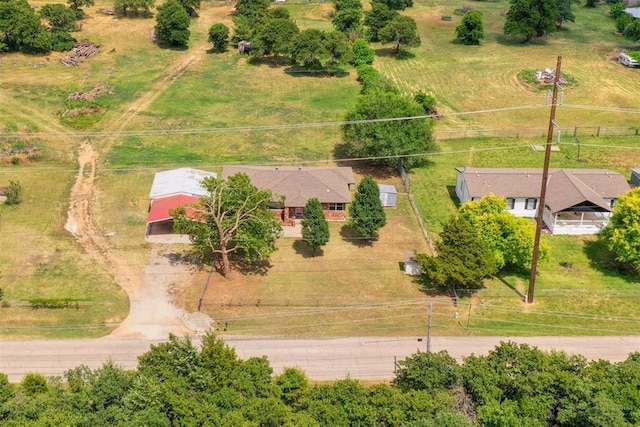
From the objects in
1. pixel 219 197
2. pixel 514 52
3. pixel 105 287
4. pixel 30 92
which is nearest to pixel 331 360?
pixel 219 197

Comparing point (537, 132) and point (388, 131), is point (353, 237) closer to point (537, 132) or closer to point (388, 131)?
point (388, 131)

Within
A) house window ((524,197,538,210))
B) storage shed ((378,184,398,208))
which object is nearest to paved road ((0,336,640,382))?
house window ((524,197,538,210))

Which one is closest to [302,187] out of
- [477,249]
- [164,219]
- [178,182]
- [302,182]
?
[302,182]

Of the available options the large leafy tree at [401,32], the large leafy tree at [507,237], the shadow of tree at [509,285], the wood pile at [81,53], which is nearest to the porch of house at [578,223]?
the large leafy tree at [507,237]

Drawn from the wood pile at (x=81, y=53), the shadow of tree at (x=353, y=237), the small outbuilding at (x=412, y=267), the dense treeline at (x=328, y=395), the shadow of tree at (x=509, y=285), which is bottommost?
the shadow of tree at (x=509, y=285)

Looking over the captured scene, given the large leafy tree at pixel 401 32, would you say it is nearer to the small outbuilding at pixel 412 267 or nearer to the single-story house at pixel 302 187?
the single-story house at pixel 302 187

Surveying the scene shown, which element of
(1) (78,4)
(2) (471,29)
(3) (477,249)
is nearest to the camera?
(3) (477,249)

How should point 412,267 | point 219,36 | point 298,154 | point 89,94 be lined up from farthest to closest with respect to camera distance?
1. point 219,36
2. point 89,94
3. point 298,154
4. point 412,267
